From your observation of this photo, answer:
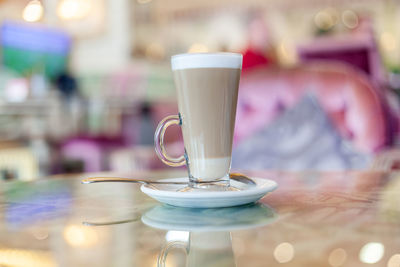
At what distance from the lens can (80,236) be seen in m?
0.41

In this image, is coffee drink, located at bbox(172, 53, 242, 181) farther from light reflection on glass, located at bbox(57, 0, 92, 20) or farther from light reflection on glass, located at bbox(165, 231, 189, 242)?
light reflection on glass, located at bbox(57, 0, 92, 20)

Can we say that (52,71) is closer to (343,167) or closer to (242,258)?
(343,167)

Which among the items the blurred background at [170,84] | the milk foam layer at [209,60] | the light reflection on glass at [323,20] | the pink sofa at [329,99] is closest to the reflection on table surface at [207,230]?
the milk foam layer at [209,60]

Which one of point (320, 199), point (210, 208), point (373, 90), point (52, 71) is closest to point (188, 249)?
point (210, 208)

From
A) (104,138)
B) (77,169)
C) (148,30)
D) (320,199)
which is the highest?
(148,30)

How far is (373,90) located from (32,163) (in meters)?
1.96

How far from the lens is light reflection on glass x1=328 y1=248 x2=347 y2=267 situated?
309 millimetres

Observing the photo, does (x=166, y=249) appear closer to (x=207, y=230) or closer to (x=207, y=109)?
(x=207, y=230)

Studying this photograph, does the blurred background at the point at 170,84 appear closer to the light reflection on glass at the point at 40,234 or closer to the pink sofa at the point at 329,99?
the pink sofa at the point at 329,99

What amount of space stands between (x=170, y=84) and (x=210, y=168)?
20.8 feet

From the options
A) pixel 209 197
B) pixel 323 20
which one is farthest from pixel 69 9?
pixel 209 197

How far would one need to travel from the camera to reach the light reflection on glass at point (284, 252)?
0.32 m

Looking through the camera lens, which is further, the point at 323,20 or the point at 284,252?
the point at 323,20

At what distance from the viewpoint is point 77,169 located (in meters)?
3.59
